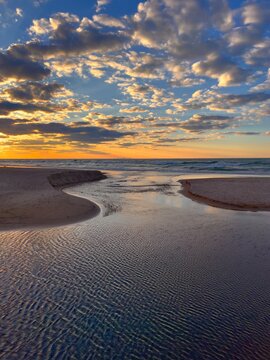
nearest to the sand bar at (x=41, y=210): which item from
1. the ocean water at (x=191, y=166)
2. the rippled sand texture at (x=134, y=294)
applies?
the rippled sand texture at (x=134, y=294)

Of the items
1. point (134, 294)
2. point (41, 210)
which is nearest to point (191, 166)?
point (41, 210)

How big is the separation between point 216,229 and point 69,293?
302 inches

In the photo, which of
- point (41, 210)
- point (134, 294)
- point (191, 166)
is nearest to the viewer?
point (134, 294)

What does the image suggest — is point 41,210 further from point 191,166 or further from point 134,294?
point 191,166

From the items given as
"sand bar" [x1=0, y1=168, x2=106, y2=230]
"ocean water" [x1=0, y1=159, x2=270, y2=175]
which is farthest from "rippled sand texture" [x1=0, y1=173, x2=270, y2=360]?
"ocean water" [x1=0, y1=159, x2=270, y2=175]

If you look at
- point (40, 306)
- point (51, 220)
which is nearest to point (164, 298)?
point (40, 306)

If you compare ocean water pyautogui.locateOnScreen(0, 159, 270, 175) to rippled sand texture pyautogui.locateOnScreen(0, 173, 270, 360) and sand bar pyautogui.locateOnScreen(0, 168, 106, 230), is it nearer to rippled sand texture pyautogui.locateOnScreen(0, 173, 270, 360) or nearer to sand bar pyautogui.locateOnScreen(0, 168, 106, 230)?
sand bar pyautogui.locateOnScreen(0, 168, 106, 230)

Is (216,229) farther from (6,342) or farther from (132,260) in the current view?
(6,342)

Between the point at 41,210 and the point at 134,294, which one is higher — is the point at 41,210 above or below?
above

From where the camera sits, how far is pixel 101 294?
5.90 meters

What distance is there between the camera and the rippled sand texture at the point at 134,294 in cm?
430

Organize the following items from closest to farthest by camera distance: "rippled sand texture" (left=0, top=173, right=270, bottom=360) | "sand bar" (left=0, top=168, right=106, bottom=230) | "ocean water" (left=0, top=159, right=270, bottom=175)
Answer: "rippled sand texture" (left=0, top=173, right=270, bottom=360), "sand bar" (left=0, top=168, right=106, bottom=230), "ocean water" (left=0, top=159, right=270, bottom=175)

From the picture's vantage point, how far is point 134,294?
592 centimetres

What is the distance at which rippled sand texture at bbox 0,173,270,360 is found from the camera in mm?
4297
